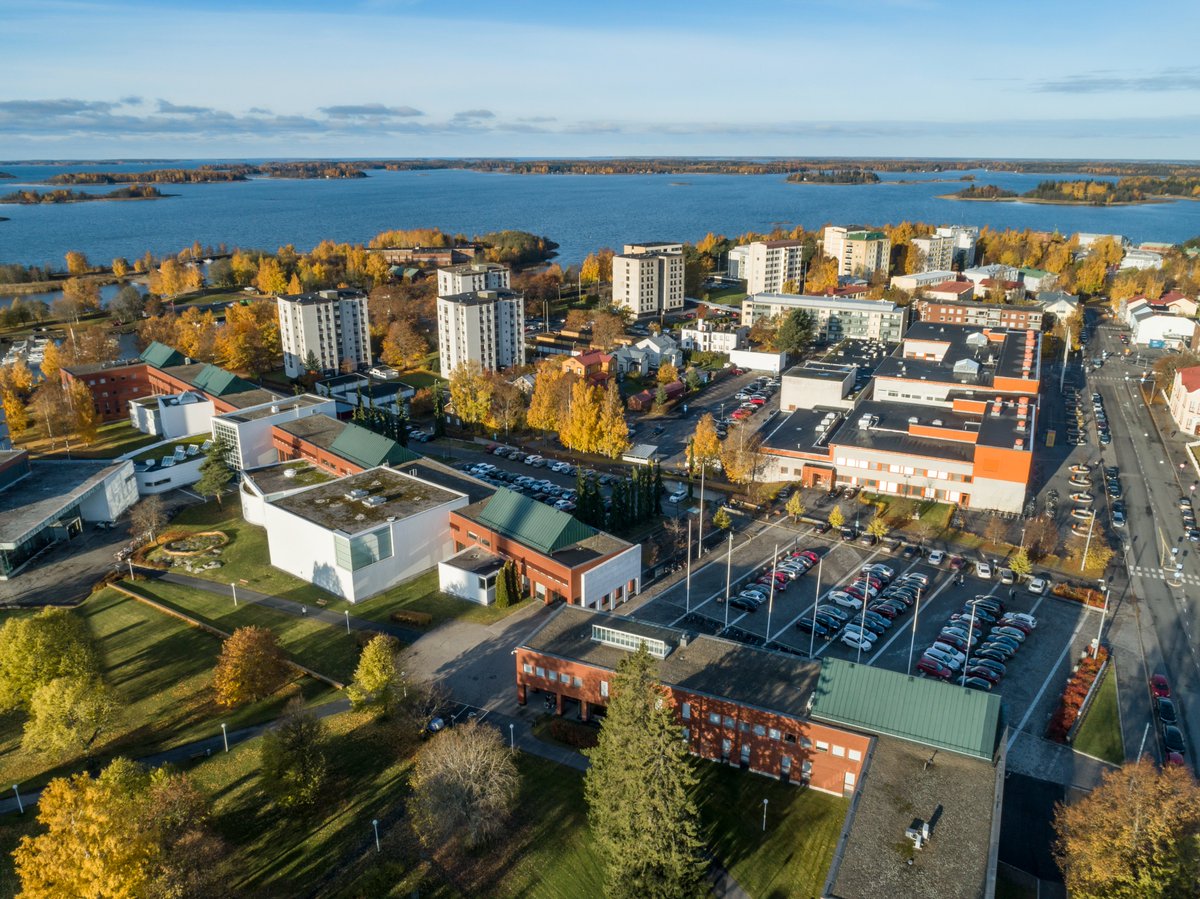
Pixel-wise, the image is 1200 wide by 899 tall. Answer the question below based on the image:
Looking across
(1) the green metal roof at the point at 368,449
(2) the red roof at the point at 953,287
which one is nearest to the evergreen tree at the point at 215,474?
(1) the green metal roof at the point at 368,449

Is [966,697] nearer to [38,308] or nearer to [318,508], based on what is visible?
[318,508]

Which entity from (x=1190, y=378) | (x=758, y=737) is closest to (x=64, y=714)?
(x=758, y=737)

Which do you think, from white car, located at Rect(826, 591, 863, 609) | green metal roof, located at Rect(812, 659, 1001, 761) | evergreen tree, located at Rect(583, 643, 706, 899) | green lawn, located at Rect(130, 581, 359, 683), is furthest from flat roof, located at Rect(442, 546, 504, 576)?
evergreen tree, located at Rect(583, 643, 706, 899)

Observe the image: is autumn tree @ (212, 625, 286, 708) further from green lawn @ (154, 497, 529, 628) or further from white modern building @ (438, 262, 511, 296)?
white modern building @ (438, 262, 511, 296)

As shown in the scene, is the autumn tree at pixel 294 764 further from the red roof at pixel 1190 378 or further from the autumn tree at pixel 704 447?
the red roof at pixel 1190 378

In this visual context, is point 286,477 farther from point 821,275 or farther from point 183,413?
point 821,275
